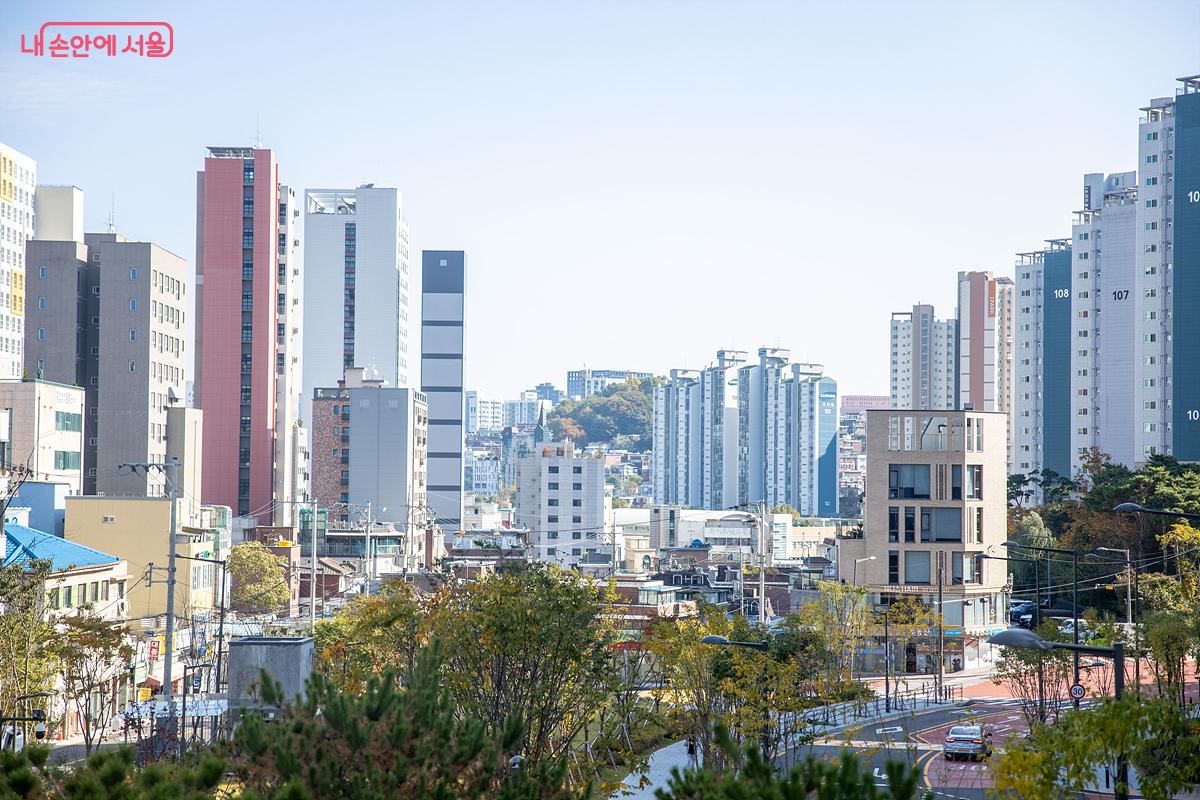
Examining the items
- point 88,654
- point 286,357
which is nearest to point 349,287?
point 286,357

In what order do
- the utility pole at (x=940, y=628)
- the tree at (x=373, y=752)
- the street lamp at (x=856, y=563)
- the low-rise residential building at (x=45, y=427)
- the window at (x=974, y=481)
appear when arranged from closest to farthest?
1. the tree at (x=373, y=752)
2. the utility pole at (x=940, y=628)
3. the low-rise residential building at (x=45, y=427)
4. the street lamp at (x=856, y=563)
5. the window at (x=974, y=481)

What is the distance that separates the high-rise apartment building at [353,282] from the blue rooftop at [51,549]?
334 ft

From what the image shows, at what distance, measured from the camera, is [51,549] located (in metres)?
50.6

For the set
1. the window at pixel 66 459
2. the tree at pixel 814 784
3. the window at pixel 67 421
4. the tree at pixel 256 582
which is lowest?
the tree at pixel 256 582

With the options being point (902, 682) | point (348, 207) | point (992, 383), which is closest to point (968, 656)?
point (902, 682)

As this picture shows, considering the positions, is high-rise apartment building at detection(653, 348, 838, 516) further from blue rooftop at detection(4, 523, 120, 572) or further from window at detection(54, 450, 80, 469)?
blue rooftop at detection(4, 523, 120, 572)

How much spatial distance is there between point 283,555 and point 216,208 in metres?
30.6

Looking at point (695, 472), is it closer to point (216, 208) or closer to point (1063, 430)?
point (1063, 430)

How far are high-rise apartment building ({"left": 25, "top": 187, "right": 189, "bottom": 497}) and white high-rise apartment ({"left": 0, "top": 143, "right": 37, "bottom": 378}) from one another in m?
5.87

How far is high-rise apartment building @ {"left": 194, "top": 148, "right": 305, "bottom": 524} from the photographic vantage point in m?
101

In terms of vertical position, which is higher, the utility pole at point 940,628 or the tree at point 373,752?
the tree at point 373,752

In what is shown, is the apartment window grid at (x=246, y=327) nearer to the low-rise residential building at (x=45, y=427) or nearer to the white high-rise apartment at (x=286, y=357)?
the white high-rise apartment at (x=286, y=357)

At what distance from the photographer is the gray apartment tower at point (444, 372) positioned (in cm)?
14650

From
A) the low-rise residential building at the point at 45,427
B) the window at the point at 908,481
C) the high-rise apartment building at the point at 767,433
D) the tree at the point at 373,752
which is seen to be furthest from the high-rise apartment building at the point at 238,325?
the high-rise apartment building at the point at 767,433
